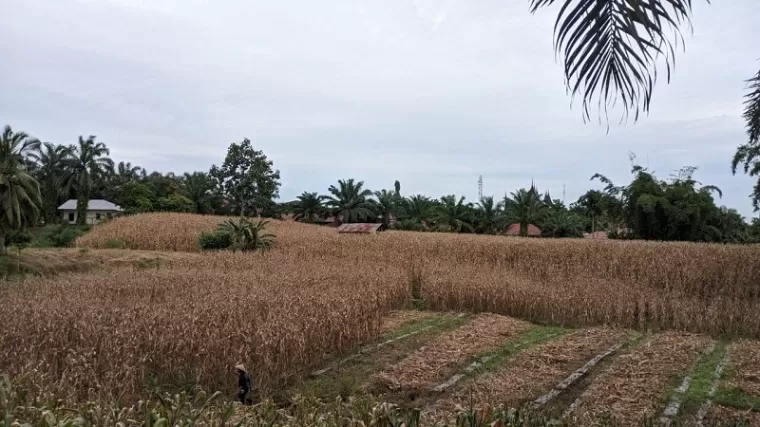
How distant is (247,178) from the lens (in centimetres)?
4628

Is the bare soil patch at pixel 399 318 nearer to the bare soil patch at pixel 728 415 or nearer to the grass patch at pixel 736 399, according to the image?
the grass patch at pixel 736 399

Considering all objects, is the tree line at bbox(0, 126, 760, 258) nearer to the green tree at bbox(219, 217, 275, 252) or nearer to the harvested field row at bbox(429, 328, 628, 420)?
the green tree at bbox(219, 217, 275, 252)

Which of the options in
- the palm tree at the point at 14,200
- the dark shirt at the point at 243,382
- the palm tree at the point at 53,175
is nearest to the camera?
the dark shirt at the point at 243,382

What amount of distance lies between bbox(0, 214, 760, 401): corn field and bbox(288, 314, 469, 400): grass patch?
300mm

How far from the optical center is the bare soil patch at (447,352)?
20.6 ft

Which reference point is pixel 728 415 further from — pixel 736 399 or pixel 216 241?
pixel 216 241

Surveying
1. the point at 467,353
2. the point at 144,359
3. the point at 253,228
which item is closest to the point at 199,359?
the point at 144,359

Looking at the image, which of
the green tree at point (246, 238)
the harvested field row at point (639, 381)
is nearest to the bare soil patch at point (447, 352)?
the harvested field row at point (639, 381)

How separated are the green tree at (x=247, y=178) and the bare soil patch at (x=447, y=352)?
1486 inches

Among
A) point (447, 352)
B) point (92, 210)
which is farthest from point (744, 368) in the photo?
point (92, 210)

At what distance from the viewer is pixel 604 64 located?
286 cm

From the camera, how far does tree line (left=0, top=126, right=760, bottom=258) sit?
33.9 m

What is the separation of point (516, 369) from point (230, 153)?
43.4 metres

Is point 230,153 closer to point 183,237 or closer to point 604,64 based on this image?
point 183,237
